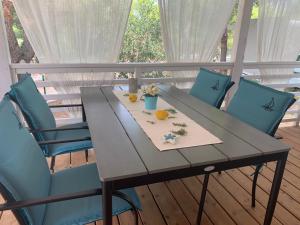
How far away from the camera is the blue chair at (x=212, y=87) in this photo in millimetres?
2006

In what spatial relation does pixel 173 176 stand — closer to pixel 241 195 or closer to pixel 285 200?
pixel 241 195

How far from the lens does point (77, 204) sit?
3.89 feet

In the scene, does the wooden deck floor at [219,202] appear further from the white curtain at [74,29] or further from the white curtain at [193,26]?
the white curtain at [193,26]

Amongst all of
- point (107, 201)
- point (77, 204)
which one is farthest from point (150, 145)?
point (77, 204)

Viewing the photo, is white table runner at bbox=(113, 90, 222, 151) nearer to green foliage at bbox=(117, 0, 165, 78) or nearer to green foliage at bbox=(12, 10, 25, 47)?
green foliage at bbox=(117, 0, 165, 78)

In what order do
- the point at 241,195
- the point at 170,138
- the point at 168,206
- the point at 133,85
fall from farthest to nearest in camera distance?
1. the point at 133,85
2. the point at 241,195
3. the point at 168,206
4. the point at 170,138

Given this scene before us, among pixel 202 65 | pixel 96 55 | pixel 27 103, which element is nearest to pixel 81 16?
pixel 96 55

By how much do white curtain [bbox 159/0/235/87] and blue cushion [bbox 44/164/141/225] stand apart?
6.20 ft

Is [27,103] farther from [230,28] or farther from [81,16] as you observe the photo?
[230,28]

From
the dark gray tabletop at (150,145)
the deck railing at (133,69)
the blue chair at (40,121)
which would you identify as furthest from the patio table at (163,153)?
the deck railing at (133,69)

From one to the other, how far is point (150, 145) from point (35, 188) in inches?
22.3

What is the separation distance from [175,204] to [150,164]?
3.21 feet

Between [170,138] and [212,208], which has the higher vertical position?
[170,138]

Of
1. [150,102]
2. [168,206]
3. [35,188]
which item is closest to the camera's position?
[35,188]
